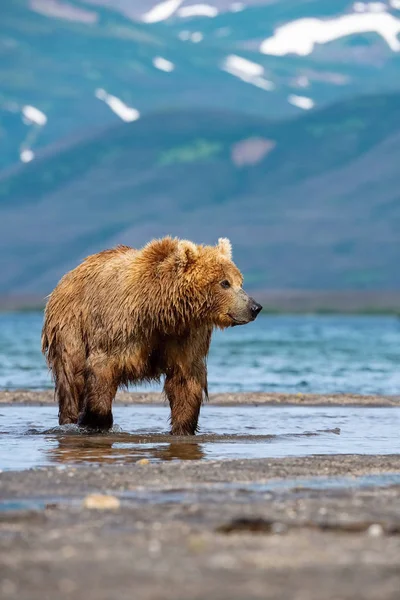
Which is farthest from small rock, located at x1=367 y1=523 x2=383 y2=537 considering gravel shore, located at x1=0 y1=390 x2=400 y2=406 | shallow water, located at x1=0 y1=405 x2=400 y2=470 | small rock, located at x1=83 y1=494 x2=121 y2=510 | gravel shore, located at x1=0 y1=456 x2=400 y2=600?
gravel shore, located at x1=0 y1=390 x2=400 y2=406

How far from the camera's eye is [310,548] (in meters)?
5.82

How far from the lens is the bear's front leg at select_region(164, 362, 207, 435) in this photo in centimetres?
1187

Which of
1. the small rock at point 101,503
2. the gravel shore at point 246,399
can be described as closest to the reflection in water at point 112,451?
the small rock at point 101,503

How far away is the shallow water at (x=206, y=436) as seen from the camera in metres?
10.3

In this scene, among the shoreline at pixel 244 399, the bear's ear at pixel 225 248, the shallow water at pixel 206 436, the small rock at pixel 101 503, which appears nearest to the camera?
the small rock at pixel 101 503

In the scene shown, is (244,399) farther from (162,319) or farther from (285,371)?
(285,371)

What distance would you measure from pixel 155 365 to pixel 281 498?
4.52 metres

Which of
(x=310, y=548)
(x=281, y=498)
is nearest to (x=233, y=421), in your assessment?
(x=281, y=498)

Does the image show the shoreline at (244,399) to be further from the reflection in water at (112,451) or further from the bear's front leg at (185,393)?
the reflection in water at (112,451)

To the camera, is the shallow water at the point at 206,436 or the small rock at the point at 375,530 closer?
the small rock at the point at 375,530

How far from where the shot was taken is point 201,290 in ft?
38.1

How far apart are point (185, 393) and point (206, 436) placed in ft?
1.64

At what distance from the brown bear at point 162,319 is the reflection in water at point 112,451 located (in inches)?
21.7

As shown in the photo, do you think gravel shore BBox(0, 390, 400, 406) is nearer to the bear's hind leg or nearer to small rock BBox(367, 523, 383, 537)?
the bear's hind leg
